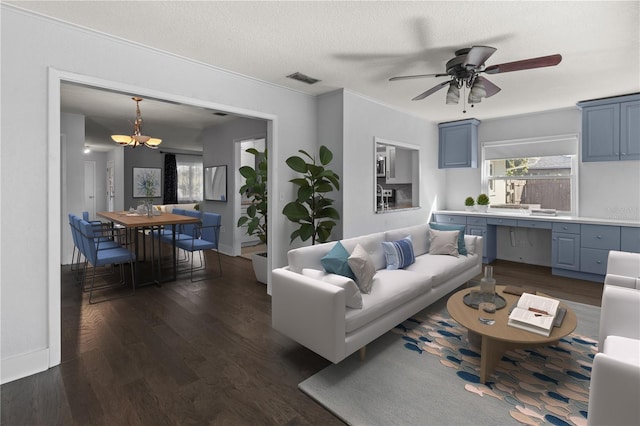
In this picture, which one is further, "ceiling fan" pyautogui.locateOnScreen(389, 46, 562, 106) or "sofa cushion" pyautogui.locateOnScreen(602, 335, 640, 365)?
"ceiling fan" pyautogui.locateOnScreen(389, 46, 562, 106)

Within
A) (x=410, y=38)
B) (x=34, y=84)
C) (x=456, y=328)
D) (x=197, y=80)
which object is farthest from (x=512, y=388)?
(x=34, y=84)

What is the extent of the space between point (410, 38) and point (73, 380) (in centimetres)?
366

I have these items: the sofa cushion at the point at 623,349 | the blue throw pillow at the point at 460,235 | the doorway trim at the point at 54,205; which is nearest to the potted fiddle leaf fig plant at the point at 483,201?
the blue throw pillow at the point at 460,235

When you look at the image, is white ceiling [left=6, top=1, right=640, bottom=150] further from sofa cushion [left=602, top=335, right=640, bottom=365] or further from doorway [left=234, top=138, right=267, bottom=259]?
doorway [left=234, top=138, right=267, bottom=259]

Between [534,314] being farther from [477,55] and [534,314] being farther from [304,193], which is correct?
[304,193]

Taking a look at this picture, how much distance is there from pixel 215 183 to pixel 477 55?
5330 millimetres

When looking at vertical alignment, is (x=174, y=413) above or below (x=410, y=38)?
below

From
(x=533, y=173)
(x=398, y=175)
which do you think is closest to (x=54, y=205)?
(x=398, y=175)

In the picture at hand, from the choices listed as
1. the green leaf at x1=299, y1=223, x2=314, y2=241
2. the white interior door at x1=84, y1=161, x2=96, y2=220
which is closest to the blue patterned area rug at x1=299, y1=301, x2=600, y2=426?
the green leaf at x1=299, y1=223, x2=314, y2=241

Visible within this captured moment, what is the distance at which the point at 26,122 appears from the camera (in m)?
2.28

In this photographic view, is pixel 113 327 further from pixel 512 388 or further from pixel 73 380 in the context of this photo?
pixel 512 388

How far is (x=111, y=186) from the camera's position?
32.9 ft

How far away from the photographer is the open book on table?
2236 millimetres

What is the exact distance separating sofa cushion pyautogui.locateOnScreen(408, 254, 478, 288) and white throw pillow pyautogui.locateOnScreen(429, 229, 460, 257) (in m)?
0.11
